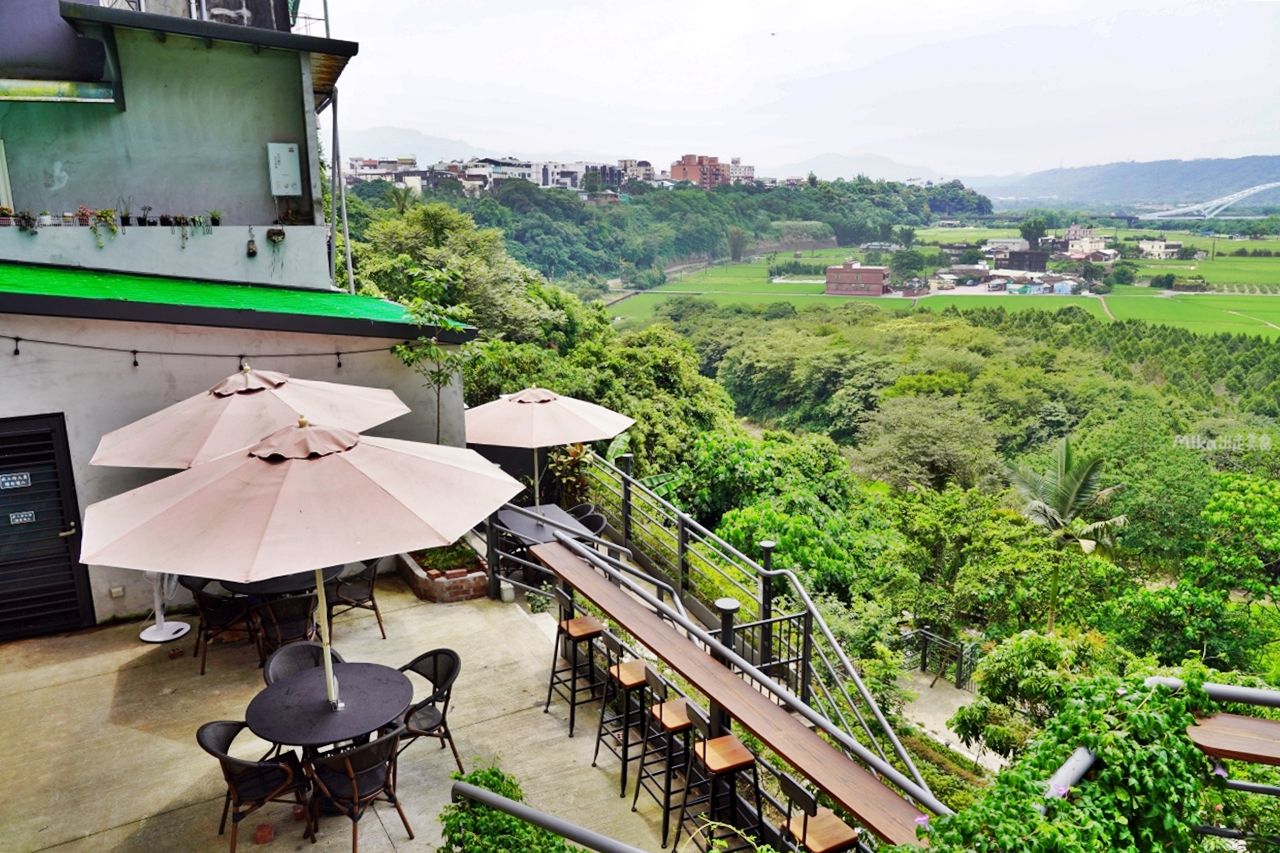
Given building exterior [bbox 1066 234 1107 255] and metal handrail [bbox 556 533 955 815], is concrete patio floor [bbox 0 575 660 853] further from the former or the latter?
building exterior [bbox 1066 234 1107 255]

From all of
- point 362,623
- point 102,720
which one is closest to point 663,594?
point 362,623

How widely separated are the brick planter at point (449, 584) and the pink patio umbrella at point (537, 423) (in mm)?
1525

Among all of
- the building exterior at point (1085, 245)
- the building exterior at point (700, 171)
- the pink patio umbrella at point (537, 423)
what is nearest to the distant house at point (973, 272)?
the building exterior at point (1085, 245)

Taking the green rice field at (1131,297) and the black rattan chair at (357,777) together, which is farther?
the green rice field at (1131,297)

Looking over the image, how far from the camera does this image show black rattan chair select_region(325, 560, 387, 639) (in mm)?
7215

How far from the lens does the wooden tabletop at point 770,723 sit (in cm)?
379

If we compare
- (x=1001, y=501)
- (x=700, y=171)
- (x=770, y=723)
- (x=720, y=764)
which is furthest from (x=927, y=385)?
(x=700, y=171)

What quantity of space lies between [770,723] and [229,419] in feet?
15.8

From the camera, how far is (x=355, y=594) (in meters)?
8.25

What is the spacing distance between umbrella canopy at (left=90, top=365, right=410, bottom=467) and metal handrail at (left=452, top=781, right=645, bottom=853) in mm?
3402

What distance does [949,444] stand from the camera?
4831 cm

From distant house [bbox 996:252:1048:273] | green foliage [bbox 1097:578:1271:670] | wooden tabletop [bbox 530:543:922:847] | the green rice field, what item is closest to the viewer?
wooden tabletop [bbox 530:543:922:847]

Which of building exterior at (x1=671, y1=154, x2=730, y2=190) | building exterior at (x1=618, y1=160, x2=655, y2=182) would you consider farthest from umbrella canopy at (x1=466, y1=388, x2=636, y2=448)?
building exterior at (x1=671, y1=154, x2=730, y2=190)

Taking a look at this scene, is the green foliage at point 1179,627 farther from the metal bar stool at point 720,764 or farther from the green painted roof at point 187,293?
the metal bar stool at point 720,764
